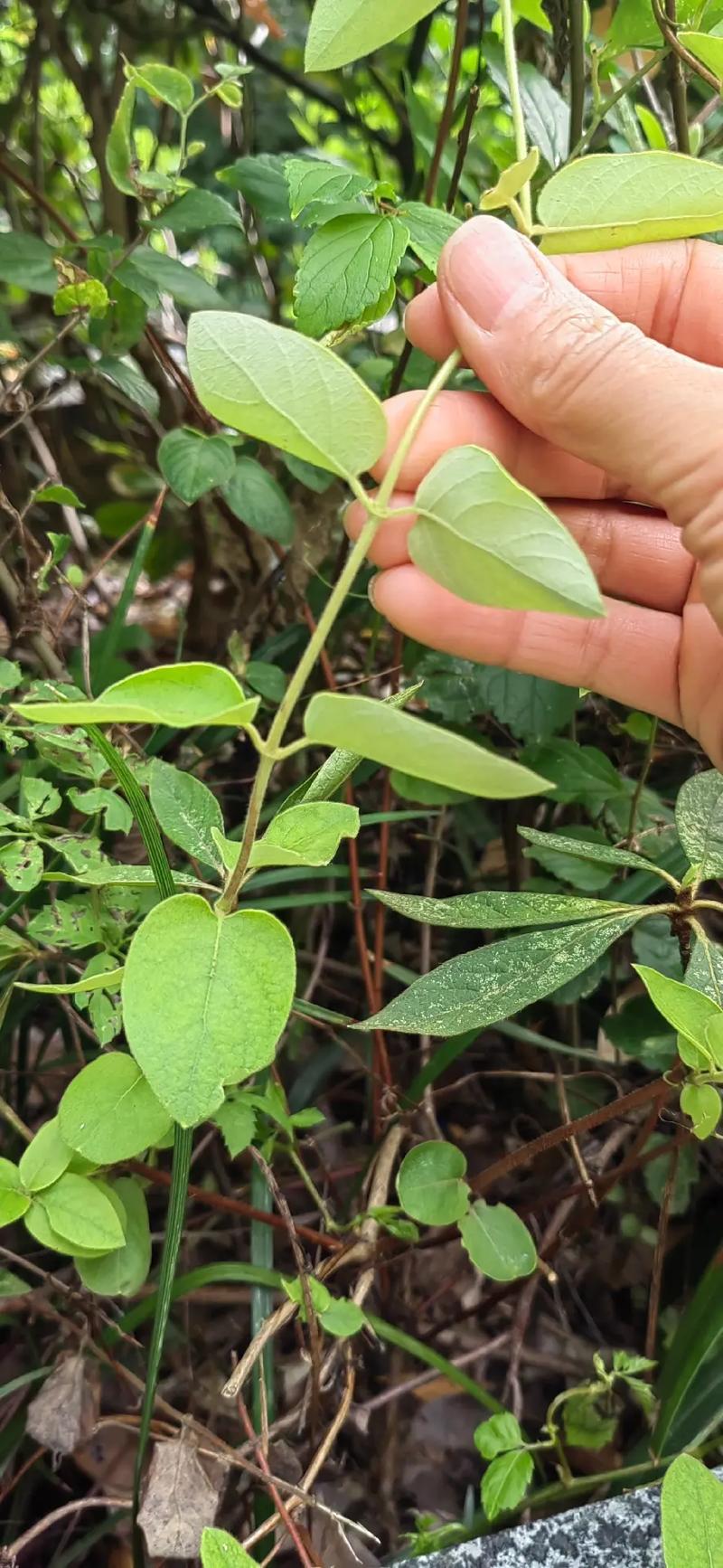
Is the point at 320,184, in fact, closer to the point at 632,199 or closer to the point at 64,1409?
the point at 632,199

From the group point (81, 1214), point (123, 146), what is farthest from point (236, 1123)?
point (123, 146)

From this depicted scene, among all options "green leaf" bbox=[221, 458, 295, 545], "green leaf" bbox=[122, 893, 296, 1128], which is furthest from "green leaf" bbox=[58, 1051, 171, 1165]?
"green leaf" bbox=[221, 458, 295, 545]

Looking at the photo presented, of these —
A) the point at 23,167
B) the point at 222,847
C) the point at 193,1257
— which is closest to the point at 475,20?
the point at 23,167

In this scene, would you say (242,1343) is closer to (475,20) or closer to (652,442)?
(652,442)

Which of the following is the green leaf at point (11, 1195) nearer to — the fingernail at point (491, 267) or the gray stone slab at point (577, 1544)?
the gray stone slab at point (577, 1544)

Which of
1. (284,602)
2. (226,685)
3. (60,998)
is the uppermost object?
(226,685)

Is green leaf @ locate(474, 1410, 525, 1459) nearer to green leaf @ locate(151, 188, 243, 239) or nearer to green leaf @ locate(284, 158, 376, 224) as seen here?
green leaf @ locate(284, 158, 376, 224)

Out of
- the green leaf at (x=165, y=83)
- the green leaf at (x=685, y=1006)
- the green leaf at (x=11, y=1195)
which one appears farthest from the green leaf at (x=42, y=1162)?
the green leaf at (x=165, y=83)
